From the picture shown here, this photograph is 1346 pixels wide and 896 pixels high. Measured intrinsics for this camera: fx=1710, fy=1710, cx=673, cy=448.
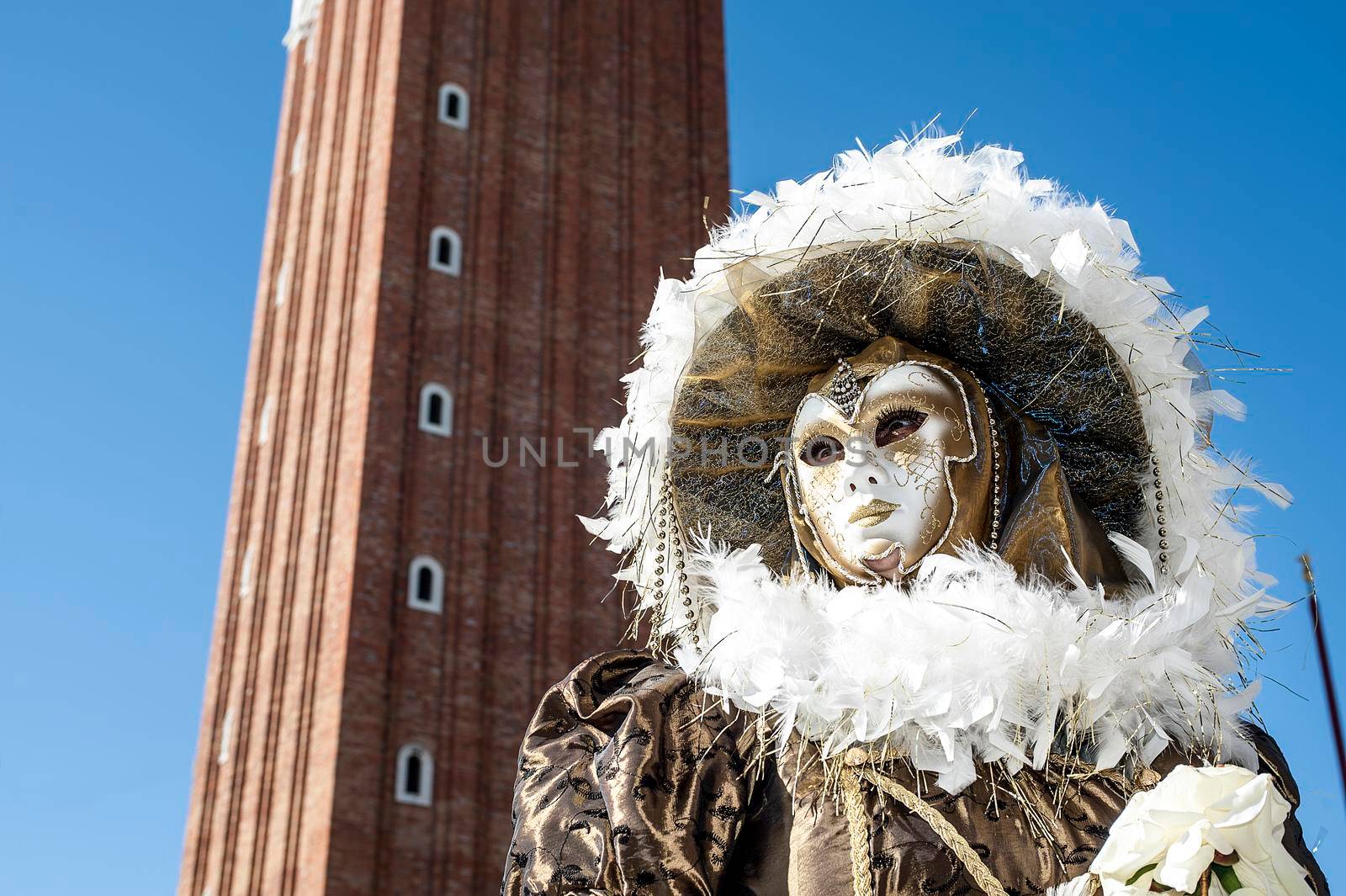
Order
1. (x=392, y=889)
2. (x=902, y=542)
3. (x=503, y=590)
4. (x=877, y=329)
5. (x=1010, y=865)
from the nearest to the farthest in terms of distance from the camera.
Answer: (x=1010, y=865)
(x=902, y=542)
(x=877, y=329)
(x=392, y=889)
(x=503, y=590)

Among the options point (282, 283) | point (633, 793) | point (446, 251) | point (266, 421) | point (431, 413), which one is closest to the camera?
point (633, 793)

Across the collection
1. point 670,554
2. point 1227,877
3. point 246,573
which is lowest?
point 1227,877

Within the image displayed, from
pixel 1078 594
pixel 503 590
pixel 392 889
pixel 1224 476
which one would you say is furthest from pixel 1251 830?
pixel 503 590

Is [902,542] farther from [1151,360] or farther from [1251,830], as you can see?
[1251,830]

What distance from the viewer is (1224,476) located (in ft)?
9.77

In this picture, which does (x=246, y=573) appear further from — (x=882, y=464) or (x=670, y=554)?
(x=882, y=464)

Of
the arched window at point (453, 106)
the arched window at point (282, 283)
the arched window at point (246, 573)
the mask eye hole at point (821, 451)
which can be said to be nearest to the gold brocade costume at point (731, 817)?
the mask eye hole at point (821, 451)

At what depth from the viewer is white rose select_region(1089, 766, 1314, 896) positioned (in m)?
1.94

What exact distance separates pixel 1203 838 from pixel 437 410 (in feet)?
56.6

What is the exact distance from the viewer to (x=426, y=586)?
706 inches

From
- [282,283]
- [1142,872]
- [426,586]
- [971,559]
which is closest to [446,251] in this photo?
[282,283]

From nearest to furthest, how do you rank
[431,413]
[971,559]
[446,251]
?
1. [971,559]
2. [431,413]
3. [446,251]

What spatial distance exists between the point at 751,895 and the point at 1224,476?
1.10m

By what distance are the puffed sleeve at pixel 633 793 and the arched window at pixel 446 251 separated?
17.0 meters
